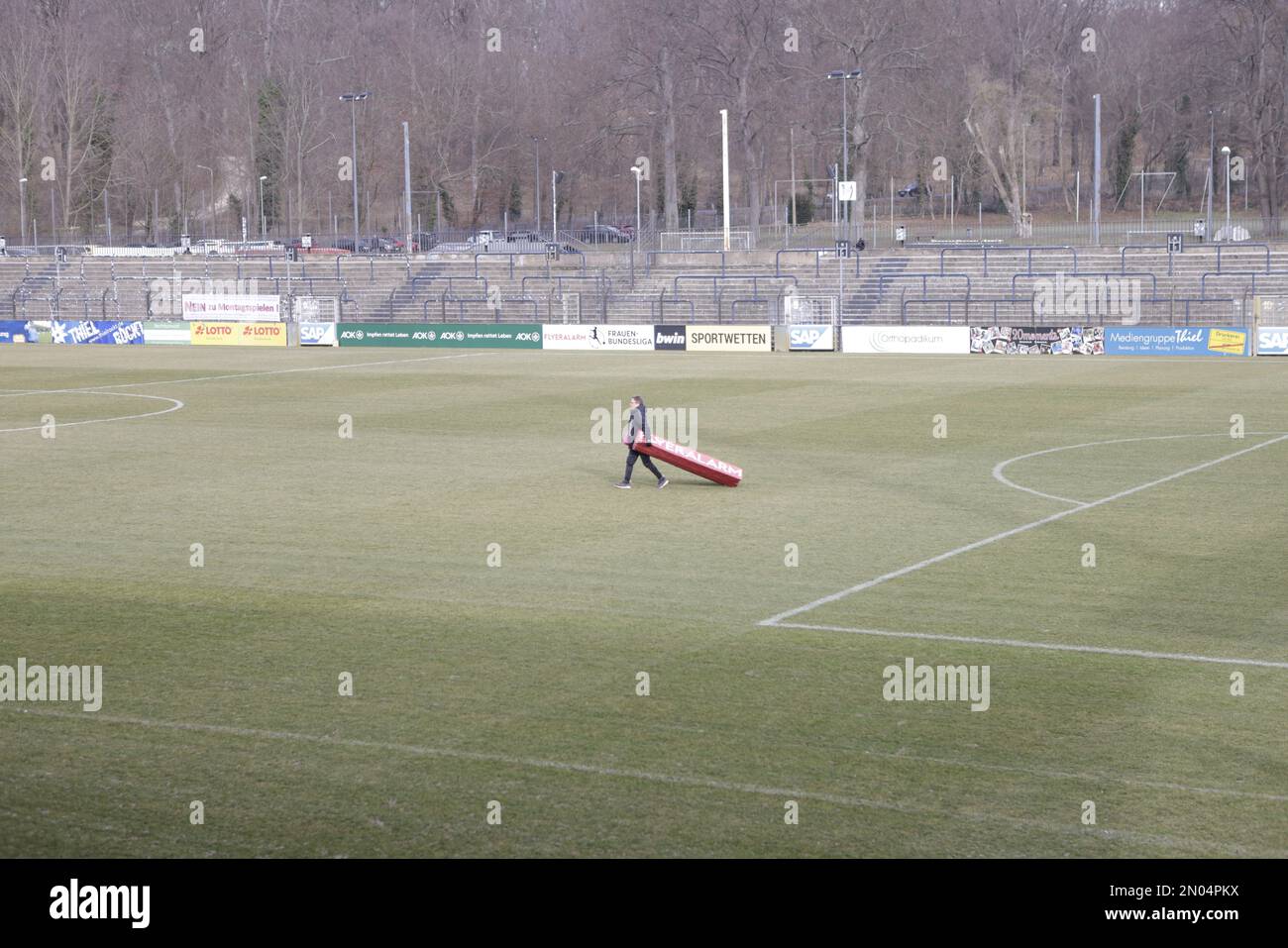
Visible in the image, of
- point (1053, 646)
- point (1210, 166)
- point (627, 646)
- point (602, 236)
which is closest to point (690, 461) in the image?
point (627, 646)

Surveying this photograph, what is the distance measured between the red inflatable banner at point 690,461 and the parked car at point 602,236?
2484 inches

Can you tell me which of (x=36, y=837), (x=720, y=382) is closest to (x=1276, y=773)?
(x=36, y=837)

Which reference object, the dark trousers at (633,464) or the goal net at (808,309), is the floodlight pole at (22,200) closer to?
the goal net at (808,309)

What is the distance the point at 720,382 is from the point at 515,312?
1034 inches

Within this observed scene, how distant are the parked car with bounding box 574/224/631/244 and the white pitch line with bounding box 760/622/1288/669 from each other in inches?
2825

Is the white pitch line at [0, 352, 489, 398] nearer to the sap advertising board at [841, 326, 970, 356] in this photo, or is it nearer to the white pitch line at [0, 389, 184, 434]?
the white pitch line at [0, 389, 184, 434]

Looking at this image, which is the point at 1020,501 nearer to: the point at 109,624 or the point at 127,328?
the point at 109,624

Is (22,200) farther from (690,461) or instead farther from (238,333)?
(690,461)

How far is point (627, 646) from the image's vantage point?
13.4 meters

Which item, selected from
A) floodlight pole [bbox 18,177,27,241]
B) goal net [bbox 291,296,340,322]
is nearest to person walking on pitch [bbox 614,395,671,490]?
goal net [bbox 291,296,340,322]

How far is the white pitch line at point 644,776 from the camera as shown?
884 centimetres

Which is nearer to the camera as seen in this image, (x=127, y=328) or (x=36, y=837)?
(x=36, y=837)

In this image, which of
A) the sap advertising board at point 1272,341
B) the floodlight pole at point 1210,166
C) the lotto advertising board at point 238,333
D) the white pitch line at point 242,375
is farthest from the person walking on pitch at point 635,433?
the floodlight pole at point 1210,166

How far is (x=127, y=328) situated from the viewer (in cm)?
6212
